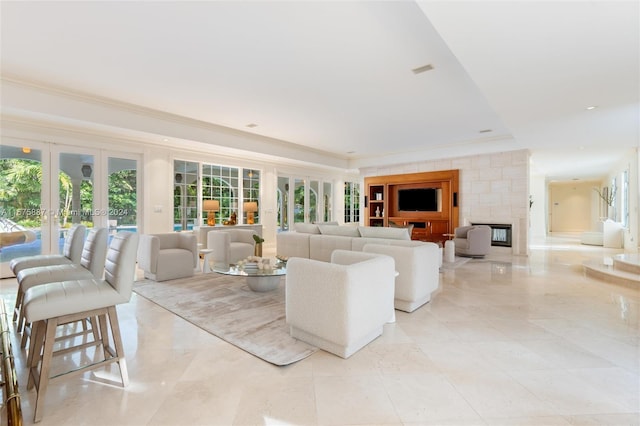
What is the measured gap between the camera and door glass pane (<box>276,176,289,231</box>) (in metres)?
8.98

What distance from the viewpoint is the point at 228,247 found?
5.24 m

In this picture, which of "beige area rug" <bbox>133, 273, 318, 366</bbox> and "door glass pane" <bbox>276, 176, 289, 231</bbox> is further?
"door glass pane" <bbox>276, 176, 289, 231</bbox>

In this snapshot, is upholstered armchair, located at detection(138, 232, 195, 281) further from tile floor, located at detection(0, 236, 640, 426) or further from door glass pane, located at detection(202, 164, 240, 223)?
door glass pane, located at detection(202, 164, 240, 223)

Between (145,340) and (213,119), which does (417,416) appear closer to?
(145,340)

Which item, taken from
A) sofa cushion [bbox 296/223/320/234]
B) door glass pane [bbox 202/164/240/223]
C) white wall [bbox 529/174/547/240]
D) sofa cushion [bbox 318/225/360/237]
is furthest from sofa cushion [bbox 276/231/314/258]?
white wall [bbox 529/174/547/240]

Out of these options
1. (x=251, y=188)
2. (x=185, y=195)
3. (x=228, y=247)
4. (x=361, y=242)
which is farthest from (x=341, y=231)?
(x=251, y=188)

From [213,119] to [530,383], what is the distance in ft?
18.3

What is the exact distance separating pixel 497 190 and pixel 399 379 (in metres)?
6.71

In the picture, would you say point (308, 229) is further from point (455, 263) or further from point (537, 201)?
point (537, 201)

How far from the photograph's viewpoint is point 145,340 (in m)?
2.49

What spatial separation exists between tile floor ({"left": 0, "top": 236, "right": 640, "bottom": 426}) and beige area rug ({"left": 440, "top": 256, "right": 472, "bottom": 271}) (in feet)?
7.94

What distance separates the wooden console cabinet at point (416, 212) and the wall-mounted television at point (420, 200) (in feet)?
0.23

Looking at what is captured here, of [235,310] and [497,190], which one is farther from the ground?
[497,190]

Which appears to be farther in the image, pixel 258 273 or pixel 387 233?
pixel 387 233
